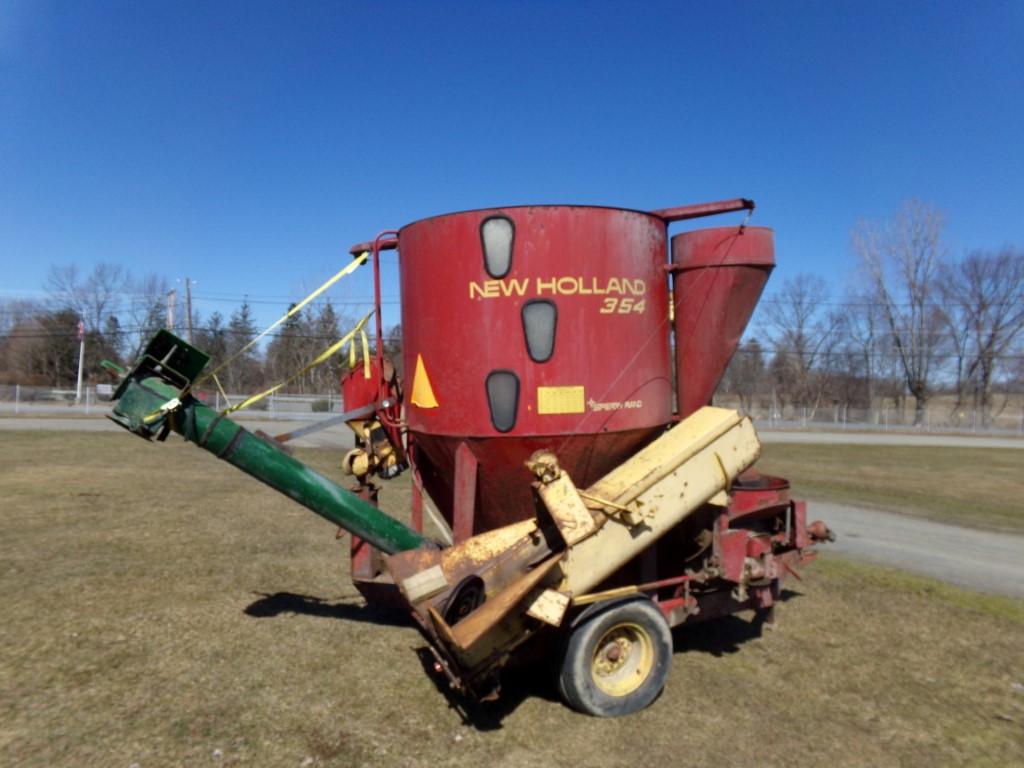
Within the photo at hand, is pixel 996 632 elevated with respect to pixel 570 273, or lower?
lower

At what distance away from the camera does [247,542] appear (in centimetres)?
869

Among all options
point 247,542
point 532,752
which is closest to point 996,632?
point 532,752

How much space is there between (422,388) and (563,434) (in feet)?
3.52

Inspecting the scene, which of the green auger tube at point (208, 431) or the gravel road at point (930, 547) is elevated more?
the green auger tube at point (208, 431)

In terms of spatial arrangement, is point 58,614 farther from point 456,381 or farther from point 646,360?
point 646,360

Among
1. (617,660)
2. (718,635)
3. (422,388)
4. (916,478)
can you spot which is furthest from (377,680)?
(916,478)

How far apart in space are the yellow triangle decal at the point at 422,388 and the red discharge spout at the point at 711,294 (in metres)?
1.83

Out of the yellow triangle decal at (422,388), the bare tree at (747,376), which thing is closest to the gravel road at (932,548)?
the yellow triangle decal at (422,388)

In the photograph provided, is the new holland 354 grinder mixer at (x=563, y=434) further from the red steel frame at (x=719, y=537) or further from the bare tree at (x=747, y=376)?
the bare tree at (x=747, y=376)

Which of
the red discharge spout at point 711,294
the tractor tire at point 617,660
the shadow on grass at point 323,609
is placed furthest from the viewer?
the shadow on grass at point 323,609

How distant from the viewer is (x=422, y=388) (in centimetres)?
502

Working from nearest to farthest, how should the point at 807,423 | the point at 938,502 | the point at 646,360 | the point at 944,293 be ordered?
the point at 646,360 → the point at 938,502 → the point at 807,423 → the point at 944,293

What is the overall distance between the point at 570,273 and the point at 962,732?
144 inches

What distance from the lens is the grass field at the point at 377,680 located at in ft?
13.0
